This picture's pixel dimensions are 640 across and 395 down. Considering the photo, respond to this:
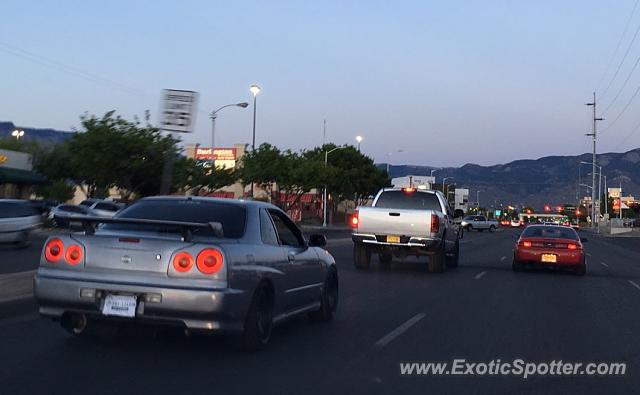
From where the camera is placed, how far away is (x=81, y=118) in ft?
149

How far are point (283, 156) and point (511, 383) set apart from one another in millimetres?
58749

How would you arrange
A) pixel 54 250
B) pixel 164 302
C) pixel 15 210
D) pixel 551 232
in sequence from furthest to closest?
1. pixel 15 210
2. pixel 551 232
3. pixel 54 250
4. pixel 164 302

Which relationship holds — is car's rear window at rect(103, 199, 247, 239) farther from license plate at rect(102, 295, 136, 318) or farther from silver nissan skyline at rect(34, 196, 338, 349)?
license plate at rect(102, 295, 136, 318)

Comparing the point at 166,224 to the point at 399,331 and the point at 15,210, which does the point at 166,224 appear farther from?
the point at 15,210

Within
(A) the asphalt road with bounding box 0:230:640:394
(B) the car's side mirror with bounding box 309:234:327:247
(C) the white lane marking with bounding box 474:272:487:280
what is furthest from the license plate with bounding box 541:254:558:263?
(B) the car's side mirror with bounding box 309:234:327:247

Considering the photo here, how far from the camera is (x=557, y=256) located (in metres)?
22.2

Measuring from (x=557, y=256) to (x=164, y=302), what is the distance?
638 inches

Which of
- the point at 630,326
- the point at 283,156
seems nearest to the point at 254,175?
the point at 283,156

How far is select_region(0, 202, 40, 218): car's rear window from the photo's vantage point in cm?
2591

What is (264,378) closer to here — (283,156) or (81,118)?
(81,118)

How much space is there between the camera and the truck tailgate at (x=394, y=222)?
20.7 metres

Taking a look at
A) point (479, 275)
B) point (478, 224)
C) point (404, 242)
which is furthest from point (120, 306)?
point (478, 224)

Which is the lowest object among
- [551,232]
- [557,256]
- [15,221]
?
[557,256]

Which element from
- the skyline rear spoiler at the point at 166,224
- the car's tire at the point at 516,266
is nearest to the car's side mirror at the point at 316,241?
the skyline rear spoiler at the point at 166,224
